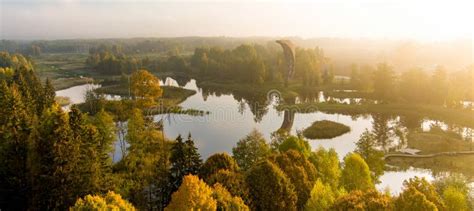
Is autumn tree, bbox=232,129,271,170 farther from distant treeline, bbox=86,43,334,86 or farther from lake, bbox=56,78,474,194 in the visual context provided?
distant treeline, bbox=86,43,334,86

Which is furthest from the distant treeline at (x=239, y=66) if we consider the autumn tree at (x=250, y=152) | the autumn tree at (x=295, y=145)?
the autumn tree at (x=295, y=145)

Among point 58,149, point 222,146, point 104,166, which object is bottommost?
point 222,146

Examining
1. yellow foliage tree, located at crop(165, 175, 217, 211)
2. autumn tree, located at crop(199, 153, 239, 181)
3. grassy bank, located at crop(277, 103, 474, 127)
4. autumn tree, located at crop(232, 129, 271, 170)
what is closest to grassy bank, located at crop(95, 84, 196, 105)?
grassy bank, located at crop(277, 103, 474, 127)

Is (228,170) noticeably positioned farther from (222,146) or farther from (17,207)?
(222,146)

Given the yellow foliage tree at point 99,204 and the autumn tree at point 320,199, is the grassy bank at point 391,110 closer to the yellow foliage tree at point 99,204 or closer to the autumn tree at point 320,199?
the autumn tree at point 320,199

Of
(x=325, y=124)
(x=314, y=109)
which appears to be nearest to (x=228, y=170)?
(x=325, y=124)

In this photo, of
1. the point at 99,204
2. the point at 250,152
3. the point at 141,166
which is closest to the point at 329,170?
the point at 250,152

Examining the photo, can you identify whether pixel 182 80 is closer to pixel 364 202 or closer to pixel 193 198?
pixel 193 198
